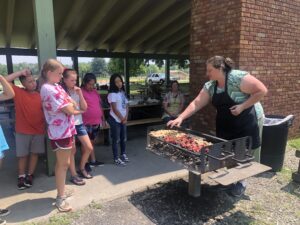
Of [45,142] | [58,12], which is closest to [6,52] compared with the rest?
[58,12]

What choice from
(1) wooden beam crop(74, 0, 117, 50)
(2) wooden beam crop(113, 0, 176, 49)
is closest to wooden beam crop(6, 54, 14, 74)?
(1) wooden beam crop(74, 0, 117, 50)

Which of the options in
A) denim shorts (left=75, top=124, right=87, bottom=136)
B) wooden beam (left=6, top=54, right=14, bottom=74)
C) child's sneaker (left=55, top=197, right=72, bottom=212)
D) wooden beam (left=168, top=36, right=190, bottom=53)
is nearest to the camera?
child's sneaker (left=55, top=197, right=72, bottom=212)

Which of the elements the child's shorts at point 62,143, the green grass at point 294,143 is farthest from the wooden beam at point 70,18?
the green grass at point 294,143

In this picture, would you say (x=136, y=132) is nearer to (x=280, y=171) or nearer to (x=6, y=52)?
(x=280, y=171)

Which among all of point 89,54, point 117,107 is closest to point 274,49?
point 117,107

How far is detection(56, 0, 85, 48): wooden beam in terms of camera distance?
785 cm

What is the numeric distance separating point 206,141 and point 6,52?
10.3 meters

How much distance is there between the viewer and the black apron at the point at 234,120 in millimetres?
3627

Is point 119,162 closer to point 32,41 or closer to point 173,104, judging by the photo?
point 173,104

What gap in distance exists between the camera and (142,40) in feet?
39.8

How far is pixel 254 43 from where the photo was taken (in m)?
5.16

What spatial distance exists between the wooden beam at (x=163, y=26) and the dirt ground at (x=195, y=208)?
623 cm

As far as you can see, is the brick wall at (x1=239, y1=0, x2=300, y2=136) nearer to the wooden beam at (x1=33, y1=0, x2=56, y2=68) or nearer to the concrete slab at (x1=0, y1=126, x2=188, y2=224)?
the concrete slab at (x1=0, y1=126, x2=188, y2=224)

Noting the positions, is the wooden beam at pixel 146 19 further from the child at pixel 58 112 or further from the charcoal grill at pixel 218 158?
the charcoal grill at pixel 218 158
